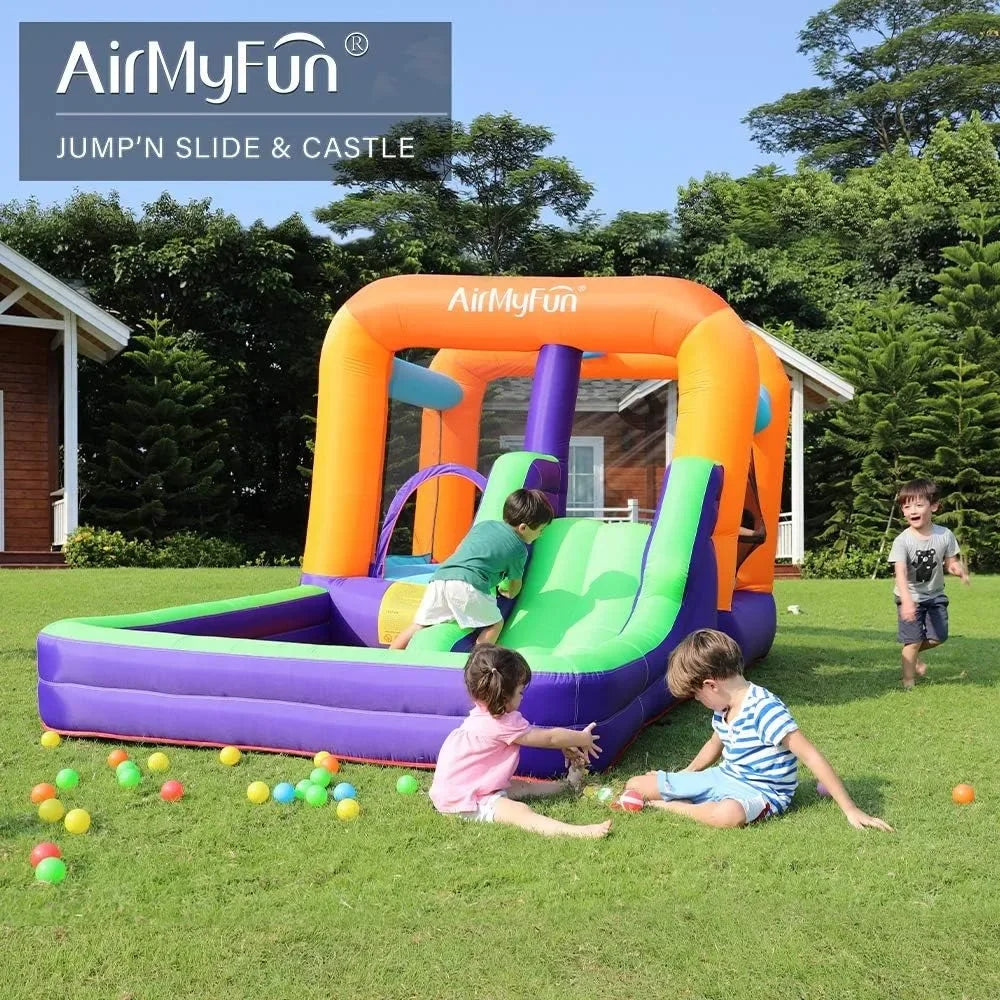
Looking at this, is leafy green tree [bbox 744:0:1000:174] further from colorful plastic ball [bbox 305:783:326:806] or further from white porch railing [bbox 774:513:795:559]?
colorful plastic ball [bbox 305:783:326:806]

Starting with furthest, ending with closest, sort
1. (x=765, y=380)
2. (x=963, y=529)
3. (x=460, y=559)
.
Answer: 1. (x=963, y=529)
2. (x=765, y=380)
3. (x=460, y=559)

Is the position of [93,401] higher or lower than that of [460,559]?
higher

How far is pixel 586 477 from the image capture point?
14.0 m

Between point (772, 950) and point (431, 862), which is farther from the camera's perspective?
point (431, 862)

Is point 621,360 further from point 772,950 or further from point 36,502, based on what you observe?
point 36,502

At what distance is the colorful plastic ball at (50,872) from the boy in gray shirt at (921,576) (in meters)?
5.57

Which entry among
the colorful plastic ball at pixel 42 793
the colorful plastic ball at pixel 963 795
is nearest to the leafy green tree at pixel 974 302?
the colorful plastic ball at pixel 963 795

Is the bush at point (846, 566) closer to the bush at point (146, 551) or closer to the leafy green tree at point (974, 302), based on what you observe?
the leafy green tree at point (974, 302)

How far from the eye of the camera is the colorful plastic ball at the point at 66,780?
5000 mm

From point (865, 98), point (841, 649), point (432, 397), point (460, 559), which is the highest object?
point (865, 98)

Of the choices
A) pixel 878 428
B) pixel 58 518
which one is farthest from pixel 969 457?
pixel 58 518

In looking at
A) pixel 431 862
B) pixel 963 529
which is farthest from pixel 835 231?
pixel 431 862

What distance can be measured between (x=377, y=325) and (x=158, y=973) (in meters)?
6.21

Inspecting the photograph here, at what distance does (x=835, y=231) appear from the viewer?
30922 mm
